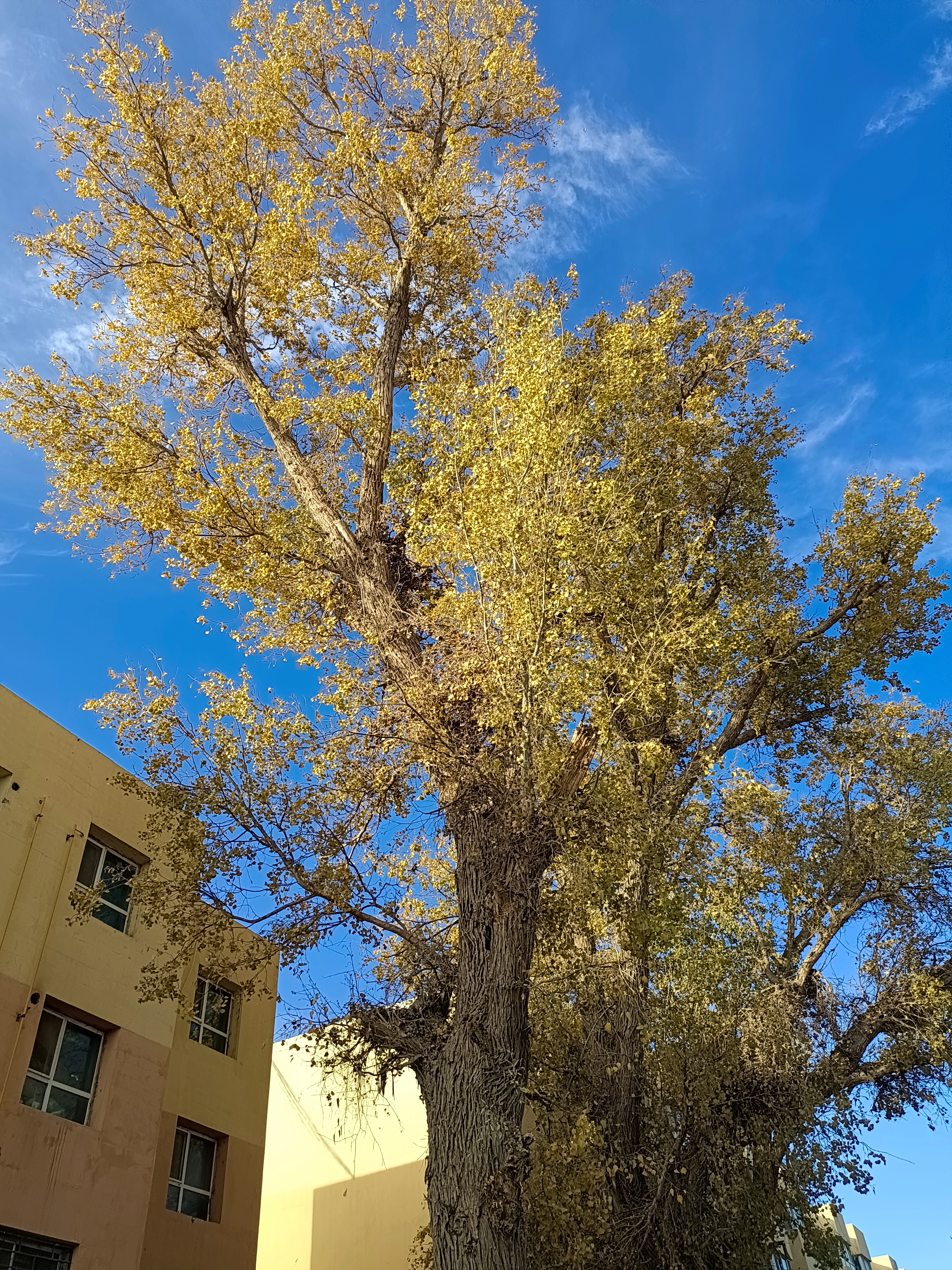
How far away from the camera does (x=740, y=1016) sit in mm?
11102

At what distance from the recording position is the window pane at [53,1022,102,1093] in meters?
9.58

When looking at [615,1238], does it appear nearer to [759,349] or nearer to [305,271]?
[759,349]

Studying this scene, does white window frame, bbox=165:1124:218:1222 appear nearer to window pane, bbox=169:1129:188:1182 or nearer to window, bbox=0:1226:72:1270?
window pane, bbox=169:1129:188:1182

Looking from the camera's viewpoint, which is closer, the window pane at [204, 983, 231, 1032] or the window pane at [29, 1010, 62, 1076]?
the window pane at [29, 1010, 62, 1076]

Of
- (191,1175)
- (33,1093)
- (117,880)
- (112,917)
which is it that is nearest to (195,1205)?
(191,1175)

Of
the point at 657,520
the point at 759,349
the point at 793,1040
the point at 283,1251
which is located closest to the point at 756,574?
the point at 657,520

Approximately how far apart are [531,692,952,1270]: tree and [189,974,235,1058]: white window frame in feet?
14.7

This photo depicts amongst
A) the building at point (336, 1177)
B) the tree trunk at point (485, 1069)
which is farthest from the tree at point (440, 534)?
the building at point (336, 1177)

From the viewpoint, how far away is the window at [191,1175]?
431 inches

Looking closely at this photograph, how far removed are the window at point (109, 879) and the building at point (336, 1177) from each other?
5.76m

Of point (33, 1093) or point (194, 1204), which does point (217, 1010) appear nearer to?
point (194, 1204)

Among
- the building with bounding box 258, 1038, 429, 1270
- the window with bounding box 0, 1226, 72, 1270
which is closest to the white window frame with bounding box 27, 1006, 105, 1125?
the window with bounding box 0, 1226, 72, 1270

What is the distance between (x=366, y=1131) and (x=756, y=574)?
42.8 feet

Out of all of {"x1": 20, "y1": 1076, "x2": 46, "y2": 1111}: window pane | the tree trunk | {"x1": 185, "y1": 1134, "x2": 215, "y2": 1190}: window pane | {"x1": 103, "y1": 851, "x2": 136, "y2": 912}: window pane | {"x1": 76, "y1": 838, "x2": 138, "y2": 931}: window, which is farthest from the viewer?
{"x1": 185, "y1": 1134, "x2": 215, "y2": 1190}: window pane
